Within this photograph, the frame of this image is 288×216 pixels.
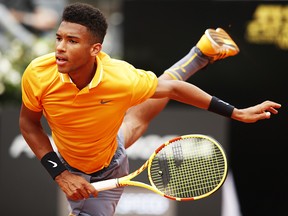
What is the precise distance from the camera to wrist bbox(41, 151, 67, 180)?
5.53 metres

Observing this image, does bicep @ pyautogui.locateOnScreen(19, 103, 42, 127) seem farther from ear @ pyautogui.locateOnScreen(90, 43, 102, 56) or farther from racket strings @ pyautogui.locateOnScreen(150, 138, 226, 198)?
racket strings @ pyautogui.locateOnScreen(150, 138, 226, 198)

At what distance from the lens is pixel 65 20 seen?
5242mm

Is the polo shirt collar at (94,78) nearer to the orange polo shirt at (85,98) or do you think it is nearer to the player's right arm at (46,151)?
the orange polo shirt at (85,98)

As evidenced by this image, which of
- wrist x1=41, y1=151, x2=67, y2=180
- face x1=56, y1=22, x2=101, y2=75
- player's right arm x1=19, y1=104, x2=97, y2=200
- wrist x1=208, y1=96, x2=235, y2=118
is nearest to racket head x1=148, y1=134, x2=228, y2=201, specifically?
wrist x1=208, y1=96, x2=235, y2=118

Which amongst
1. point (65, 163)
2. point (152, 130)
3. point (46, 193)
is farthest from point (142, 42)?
point (65, 163)

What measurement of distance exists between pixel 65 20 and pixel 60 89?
1.38 ft

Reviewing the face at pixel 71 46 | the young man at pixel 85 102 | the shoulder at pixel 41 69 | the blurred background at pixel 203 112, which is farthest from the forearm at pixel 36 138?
the blurred background at pixel 203 112

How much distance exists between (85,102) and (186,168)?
864mm

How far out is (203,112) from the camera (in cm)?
850

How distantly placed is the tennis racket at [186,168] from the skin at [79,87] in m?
0.30

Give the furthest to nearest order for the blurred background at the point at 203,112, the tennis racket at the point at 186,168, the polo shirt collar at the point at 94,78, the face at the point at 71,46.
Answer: the blurred background at the point at 203,112 → the tennis racket at the point at 186,168 → the polo shirt collar at the point at 94,78 → the face at the point at 71,46

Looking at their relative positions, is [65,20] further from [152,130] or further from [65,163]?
[152,130]

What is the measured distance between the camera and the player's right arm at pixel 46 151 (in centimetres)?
545

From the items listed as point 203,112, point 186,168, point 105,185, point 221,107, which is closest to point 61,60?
point 105,185
